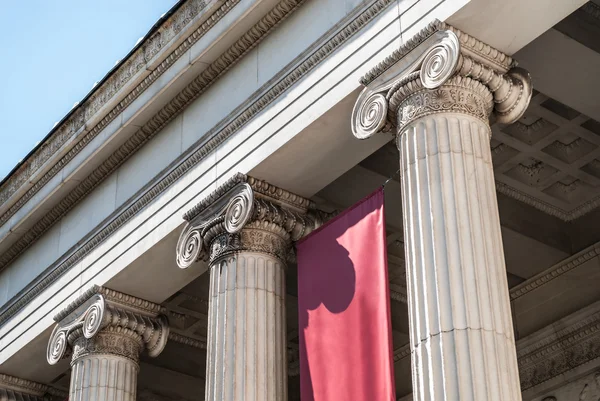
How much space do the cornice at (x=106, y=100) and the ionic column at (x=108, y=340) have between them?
3577 millimetres

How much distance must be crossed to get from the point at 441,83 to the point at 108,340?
10.3 metres

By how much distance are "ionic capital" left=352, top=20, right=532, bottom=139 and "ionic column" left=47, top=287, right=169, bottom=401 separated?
8.01m

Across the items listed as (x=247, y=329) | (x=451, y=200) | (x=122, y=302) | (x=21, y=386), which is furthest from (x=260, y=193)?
(x=21, y=386)

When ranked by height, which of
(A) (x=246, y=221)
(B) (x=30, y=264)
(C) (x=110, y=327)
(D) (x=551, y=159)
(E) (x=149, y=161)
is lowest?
(C) (x=110, y=327)

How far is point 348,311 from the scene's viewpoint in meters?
18.9

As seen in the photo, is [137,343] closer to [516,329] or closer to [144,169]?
[144,169]

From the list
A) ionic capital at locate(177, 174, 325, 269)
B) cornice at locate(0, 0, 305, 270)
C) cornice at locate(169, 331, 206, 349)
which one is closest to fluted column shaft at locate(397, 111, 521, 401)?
ionic capital at locate(177, 174, 325, 269)

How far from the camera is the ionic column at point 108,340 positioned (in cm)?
2422

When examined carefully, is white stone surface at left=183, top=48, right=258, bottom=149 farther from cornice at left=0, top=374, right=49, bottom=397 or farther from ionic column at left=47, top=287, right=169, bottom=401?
cornice at left=0, top=374, right=49, bottom=397

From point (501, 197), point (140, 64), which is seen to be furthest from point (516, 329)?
→ point (140, 64)

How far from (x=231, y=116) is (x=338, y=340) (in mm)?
5464

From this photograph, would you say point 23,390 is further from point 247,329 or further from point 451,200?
point 451,200

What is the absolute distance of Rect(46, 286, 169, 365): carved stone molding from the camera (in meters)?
24.4

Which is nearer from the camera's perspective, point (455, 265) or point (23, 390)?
point (455, 265)
